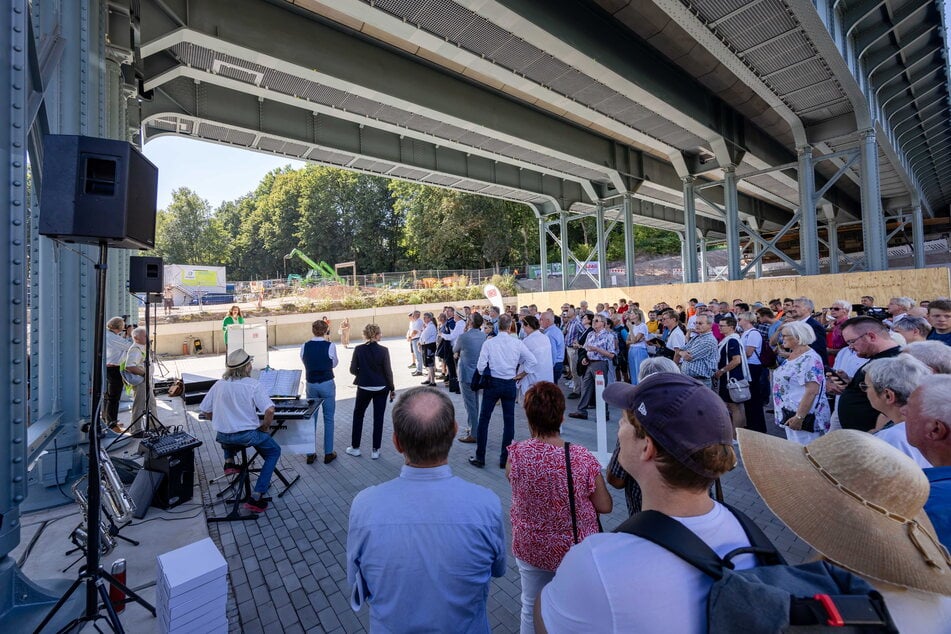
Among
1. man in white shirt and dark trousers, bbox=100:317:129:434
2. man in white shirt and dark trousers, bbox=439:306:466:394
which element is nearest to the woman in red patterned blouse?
man in white shirt and dark trousers, bbox=100:317:129:434

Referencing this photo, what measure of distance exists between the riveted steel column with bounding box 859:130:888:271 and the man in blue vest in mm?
15210

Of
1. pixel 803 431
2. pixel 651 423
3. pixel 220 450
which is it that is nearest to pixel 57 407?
pixel 220 450

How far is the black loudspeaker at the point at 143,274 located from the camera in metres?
6.83

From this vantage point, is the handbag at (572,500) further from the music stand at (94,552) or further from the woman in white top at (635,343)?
the woman in white top at (635,343)

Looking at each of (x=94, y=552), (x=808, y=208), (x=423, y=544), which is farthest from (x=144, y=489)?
(x=808, y=208)

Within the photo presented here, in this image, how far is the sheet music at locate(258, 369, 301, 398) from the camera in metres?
5.97

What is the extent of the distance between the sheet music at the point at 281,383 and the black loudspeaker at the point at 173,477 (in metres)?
1.16

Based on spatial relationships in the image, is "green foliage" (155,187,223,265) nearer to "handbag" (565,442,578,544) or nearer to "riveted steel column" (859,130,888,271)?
"riveted steel column" (859,130,888,271)

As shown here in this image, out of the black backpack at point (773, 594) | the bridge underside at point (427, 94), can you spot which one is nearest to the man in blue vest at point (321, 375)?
Result: the bridge underside at point (427, 94)

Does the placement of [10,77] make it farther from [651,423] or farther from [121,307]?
[121,307]

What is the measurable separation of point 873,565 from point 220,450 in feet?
26.5

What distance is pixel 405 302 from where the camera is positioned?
30.2m

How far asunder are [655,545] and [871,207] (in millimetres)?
16875

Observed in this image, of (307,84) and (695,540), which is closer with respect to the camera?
(695,540)
